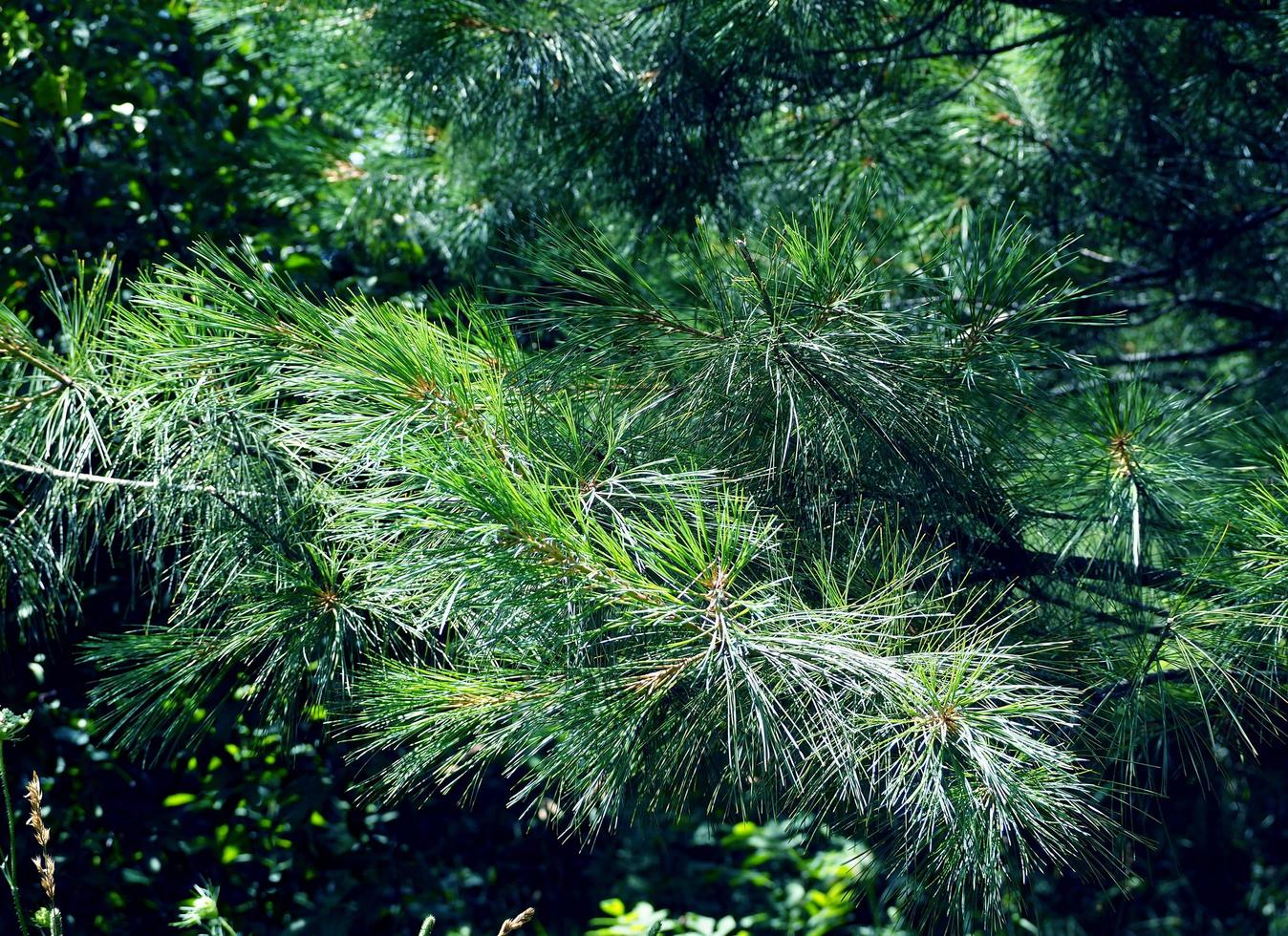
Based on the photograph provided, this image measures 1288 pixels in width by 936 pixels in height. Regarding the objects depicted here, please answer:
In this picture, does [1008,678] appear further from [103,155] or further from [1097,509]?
[103,155]

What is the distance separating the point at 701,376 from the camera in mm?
1305

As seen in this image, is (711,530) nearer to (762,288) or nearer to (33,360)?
(762,288)

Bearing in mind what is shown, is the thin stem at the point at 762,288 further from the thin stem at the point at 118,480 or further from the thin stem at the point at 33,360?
the thin stem at the point at 33,360

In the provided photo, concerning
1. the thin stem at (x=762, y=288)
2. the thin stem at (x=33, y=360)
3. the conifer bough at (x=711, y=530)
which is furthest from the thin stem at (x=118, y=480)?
the thin stem at (x=762, y=288)

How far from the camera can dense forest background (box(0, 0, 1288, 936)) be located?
74.9 inches

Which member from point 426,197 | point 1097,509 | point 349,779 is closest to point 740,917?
point 349,779

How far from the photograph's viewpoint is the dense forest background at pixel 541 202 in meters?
1.90

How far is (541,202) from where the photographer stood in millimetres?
2219

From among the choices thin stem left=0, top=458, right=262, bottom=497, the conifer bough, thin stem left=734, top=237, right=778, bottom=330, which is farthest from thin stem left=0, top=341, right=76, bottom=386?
thin stem left=734, top=237, right=778, bottom=330

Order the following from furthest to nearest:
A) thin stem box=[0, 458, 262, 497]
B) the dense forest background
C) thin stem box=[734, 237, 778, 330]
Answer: the dense forest background < thin stem box=[0, 458, 262, 497] < thin stem box=[734, 237, 778, 330]

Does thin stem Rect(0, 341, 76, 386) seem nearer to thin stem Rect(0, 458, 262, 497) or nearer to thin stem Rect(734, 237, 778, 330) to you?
thin stem Rect(0, 458, 262, 497)

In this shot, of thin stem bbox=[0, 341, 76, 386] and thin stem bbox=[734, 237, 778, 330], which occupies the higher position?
thin stem bbox=[734, 237, 778, 330]

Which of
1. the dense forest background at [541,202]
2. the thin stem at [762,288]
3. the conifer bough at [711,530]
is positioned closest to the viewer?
the conifer bough at [711,530]

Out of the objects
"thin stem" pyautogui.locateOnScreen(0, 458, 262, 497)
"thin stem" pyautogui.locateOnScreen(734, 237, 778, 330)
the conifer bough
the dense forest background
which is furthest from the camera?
the dense forest background
